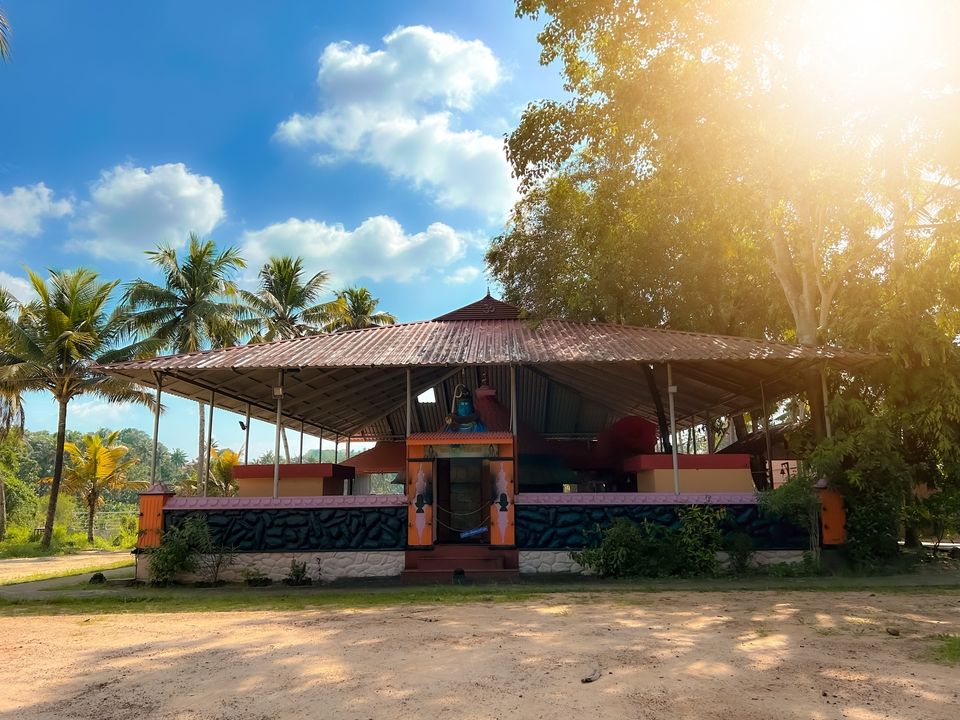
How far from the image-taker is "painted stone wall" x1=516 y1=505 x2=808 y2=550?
11.9m

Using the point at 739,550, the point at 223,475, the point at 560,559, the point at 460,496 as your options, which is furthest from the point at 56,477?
the point at 739,550

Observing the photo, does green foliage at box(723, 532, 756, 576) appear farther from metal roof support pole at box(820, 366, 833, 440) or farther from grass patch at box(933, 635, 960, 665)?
grass patch at box(933, 635, 960, 665)

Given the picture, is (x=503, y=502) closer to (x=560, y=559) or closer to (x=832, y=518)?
(x=560, y=559)

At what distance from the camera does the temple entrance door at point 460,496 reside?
13082 millimetres

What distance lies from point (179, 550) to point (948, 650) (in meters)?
10.7

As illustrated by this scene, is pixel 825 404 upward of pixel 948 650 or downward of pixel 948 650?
upward

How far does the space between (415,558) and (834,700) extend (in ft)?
27.3

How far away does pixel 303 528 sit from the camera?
11961 mm

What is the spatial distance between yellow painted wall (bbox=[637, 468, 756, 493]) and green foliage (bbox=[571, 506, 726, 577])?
81 centimetres

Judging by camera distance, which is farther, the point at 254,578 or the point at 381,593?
the point at 254,578

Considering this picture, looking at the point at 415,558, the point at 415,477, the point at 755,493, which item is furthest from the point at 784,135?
the point at 415,558

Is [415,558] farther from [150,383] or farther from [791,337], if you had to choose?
[791,337]

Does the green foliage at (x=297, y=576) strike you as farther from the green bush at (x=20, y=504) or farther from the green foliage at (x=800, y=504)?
the green bush at (x=20, y=504)

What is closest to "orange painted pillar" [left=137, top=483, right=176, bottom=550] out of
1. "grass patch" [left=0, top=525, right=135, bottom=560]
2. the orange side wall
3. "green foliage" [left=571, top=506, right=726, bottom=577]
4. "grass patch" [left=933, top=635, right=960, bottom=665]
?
the orange side wall
